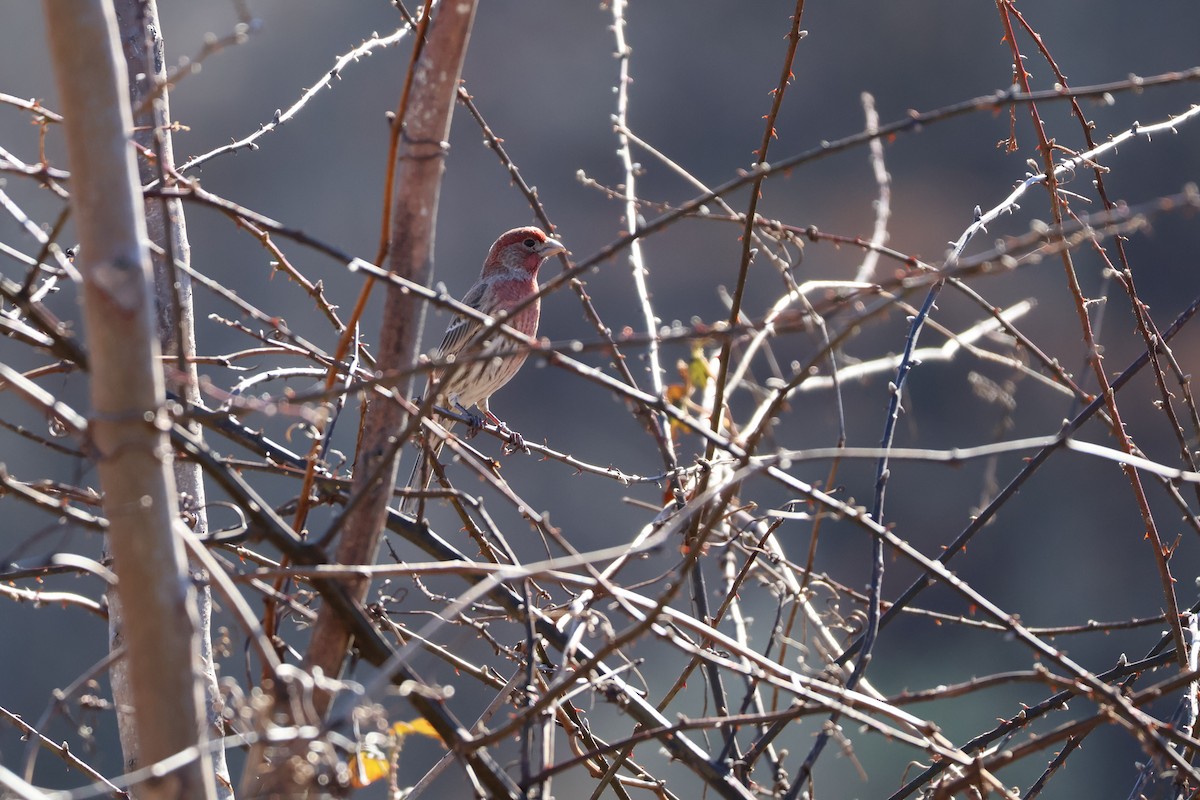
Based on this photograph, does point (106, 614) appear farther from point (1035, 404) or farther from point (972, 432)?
point (1035, 404)

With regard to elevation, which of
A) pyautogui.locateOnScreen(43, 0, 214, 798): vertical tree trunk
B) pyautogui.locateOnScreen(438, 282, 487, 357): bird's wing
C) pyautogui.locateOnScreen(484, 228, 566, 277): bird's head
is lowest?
pyautogui.locateOnScreen(43, 0, 214, 798): vertical tree trunk

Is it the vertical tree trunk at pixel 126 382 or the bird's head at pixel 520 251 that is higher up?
the bird's head at pixel 520 251

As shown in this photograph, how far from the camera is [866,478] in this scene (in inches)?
312

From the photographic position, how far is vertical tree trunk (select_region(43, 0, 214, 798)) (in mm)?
1358

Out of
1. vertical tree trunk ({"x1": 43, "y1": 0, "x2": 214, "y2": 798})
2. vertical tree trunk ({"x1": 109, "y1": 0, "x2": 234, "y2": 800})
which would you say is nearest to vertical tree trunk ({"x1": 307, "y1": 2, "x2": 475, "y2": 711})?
vertical tree trunk ({"x1": 43, "y1": 0, "x2": 214, "y2": 798})

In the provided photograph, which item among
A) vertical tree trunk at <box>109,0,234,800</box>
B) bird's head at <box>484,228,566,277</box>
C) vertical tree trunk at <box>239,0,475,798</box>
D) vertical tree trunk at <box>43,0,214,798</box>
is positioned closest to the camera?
vertical tree trunk at <box>43,0,214,798</box>

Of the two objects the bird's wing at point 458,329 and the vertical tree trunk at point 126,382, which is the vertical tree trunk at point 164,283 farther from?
the bird's wing at point 458,329

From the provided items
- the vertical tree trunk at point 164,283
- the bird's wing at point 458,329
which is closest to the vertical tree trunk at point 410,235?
the vertical tree trunk at point 164,283

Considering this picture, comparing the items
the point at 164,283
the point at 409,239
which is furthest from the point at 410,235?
the point at 164,283

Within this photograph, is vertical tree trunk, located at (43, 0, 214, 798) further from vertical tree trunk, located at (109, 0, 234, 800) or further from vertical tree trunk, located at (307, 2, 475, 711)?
vertical tree trunk, located at (109, 0, 234, 800)

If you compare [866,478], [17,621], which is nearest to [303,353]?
[866,478]

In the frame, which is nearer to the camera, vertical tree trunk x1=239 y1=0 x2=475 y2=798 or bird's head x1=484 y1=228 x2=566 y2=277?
vertical tree trunk x1=239 y1=0 x2=475 y2=798

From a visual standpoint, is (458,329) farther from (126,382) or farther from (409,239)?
(126,382)

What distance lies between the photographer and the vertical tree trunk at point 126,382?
136 cm
